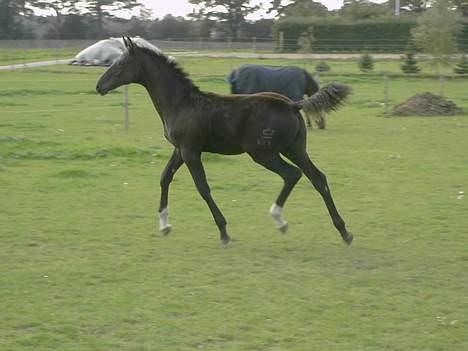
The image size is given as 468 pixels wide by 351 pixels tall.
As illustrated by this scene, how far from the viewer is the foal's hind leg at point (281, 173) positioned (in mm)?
7770

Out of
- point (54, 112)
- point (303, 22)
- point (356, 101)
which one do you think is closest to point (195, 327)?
point (54, 112)

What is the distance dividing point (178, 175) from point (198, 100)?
4.19 m

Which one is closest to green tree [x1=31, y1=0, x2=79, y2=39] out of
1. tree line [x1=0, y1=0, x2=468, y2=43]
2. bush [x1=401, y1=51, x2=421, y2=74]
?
tree line [x1=0, y1=0, x2=468, y2=43]

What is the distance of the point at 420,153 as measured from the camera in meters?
14.4

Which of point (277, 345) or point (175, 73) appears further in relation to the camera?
point (175, 73)

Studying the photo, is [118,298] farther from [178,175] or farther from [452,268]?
[178,175]

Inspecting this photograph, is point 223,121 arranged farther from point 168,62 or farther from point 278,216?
point 278,216

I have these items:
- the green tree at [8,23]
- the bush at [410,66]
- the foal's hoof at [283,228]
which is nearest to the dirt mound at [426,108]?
the foal's hoof at [283,228]

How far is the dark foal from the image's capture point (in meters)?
7.70

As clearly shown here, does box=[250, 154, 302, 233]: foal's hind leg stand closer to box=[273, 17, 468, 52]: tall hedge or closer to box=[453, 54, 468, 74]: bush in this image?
box=[453, 54, 468, 74]: bush

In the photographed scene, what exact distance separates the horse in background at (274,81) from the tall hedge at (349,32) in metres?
34.4

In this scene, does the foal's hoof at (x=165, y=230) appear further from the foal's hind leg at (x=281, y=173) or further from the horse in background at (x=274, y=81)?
the horse in background at (x=274, y=81)

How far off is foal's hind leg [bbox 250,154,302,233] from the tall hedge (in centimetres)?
4503

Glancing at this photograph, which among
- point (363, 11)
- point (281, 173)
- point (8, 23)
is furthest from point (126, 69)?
point (8, 23)
